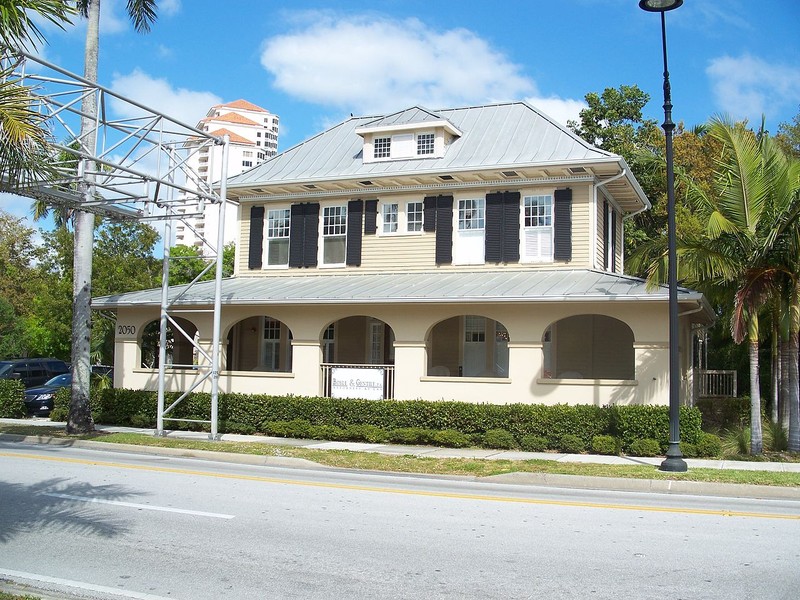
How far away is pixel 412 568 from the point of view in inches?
303

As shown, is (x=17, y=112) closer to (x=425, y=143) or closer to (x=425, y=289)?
(x=425, y=289)

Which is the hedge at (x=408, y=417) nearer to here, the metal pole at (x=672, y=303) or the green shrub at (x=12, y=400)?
the metal pole at (x=672, y=303)

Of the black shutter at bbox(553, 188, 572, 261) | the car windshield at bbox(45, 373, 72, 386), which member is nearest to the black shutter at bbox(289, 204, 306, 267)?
the black shutter at bbox(553, 188, 572, 261)

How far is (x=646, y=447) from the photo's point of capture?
1750 cm

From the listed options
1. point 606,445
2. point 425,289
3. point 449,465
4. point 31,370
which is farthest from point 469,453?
point 31,370

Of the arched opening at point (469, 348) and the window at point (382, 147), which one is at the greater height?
the window at point (382, 147)

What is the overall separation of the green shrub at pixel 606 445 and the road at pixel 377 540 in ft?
15.3

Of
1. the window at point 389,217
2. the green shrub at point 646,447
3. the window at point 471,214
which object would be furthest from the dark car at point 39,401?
the green shrub at point 646,447

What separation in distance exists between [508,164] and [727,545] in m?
14.6

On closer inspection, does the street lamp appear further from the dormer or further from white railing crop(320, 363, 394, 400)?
the dormer

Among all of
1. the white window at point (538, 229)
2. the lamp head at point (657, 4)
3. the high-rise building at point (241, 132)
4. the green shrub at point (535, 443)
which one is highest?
the high-rise building at point (241, 132)

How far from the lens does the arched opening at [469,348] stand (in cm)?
2422

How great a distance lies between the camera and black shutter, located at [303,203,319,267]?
81.6 ft

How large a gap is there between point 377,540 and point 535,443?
1028 centimetres
